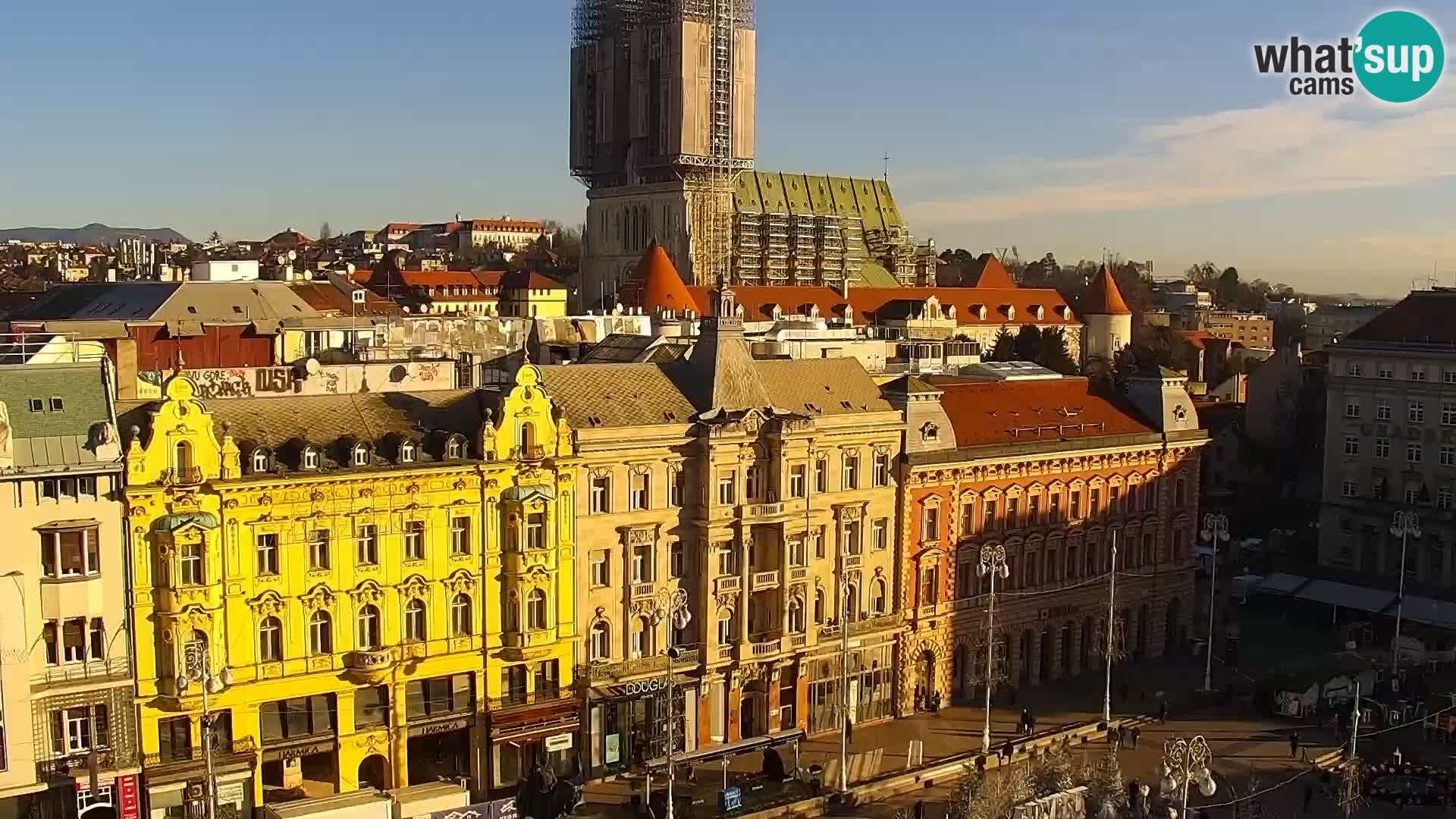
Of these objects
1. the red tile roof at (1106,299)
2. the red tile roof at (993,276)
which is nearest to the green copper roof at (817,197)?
the red tile roof at (993,276)

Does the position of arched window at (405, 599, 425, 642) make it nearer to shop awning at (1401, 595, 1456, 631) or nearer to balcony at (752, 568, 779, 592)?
balcony at (752, 568, 779, 592)

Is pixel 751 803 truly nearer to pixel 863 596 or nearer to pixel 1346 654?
pixel 863 596

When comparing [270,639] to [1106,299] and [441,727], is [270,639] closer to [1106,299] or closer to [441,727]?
[441,727]

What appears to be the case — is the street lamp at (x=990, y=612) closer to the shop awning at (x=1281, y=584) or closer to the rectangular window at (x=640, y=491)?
the rectangular window at (x=640, y=491)

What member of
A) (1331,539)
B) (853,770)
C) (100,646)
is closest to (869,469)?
(853,770)

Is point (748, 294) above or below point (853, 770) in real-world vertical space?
above

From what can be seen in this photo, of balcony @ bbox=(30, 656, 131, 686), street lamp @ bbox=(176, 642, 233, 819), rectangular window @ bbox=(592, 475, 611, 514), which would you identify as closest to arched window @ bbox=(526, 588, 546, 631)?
rectangular window @ bbox=(592, 475, 611, 514)
